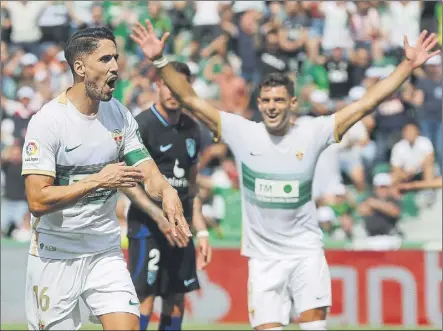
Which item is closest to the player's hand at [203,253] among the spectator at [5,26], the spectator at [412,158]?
the spectator at [412,158]

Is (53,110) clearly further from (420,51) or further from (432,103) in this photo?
(432,103)

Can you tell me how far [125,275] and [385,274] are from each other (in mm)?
6341

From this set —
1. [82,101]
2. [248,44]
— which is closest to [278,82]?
[82,101]

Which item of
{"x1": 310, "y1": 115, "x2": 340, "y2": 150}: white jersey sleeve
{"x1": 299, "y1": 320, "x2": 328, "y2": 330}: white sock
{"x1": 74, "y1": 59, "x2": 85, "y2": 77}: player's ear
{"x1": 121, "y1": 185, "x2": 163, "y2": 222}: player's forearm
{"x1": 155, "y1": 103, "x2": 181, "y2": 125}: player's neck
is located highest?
{"x1": 155, "y1": 103, "x2": 181, "y2": 125}: player's neck

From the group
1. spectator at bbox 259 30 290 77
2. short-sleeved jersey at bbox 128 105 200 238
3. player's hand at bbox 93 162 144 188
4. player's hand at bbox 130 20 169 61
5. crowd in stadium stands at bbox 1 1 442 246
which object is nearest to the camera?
player's hand at bbox 93 162 144 188

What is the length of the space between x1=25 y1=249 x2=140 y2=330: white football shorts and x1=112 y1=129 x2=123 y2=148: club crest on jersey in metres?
0.79

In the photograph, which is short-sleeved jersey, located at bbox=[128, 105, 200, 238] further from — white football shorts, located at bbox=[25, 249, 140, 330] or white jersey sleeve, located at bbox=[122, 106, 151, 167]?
white football shorts, located at bbox=[25, 249, 140, 330]

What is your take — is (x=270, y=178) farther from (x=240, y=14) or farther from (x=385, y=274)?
(x=240, y=14)

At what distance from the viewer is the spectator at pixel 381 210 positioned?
1320cm

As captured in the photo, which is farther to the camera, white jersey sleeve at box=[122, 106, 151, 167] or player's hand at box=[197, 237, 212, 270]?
player's hand at box=[197, 237, 212, 270]

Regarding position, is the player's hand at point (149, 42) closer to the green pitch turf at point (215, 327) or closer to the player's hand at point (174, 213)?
the player's hand at point (174, 213)

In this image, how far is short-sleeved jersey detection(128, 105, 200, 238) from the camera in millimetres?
8695

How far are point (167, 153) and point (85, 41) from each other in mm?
2466


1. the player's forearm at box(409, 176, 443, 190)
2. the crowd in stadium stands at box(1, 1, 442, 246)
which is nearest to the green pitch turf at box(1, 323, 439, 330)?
the crowd in stadium stands at box(1, 1, 442, 246)
